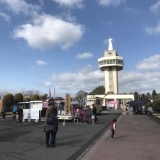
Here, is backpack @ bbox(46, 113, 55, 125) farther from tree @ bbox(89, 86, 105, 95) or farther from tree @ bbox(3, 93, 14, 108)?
tree @ bbox(89, 86, 105, 95)

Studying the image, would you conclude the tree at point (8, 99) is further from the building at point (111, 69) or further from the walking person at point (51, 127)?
the building at point (111, 69)

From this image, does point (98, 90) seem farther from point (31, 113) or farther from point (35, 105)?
point (31, 113)

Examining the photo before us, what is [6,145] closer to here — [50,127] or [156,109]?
[50,127]

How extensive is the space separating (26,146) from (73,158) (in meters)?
→ 2.76

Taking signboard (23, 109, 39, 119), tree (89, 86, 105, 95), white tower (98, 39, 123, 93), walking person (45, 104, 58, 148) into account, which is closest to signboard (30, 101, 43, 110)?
signboard (23, 109, 39, 119)

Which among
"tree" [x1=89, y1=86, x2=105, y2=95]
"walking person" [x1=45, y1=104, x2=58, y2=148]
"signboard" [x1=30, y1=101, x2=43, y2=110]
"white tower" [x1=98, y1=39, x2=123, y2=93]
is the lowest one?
"walking person" [x1=45, y1=104, x2=58, y2=148]

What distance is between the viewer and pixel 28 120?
25094mm

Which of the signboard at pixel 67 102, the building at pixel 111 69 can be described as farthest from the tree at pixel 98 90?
the signboard at pixel 67 102

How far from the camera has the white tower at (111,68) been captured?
4764 inches

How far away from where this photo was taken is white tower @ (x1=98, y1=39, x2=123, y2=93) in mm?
121000

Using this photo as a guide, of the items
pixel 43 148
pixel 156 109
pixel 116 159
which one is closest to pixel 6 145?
pixel 43 148

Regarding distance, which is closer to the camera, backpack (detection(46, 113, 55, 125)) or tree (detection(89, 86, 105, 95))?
backpack (detection(46, 113, 55, 125))

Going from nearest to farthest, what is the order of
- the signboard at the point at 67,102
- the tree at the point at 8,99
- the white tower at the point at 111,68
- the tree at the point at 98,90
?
1. the signboard at the point at 67,102
2. the tree at the point at 8,99
3. the white tower at the point at 111,68
4. the tree at the point at 98,90

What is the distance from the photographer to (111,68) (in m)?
125
